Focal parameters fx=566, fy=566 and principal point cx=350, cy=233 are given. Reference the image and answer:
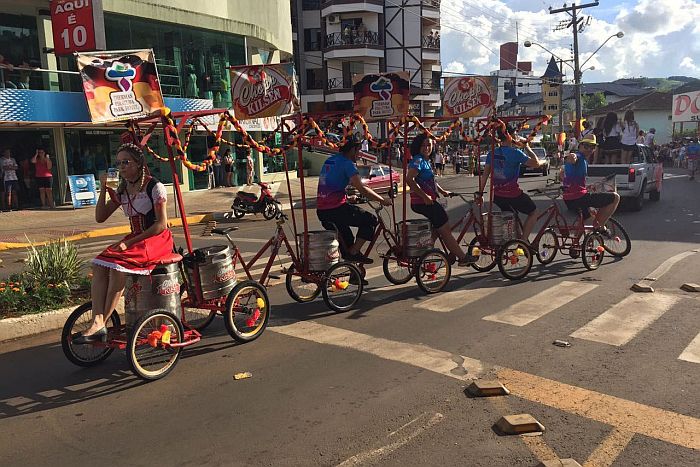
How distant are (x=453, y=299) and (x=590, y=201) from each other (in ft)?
11.2

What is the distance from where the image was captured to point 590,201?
29.9 feet

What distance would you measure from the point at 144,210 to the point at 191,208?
15.2 meters

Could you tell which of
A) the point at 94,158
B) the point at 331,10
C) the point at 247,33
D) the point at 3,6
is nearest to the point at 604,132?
the point at 247,33

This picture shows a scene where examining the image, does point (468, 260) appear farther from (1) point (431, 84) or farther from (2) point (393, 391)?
(1) point (431, 84)

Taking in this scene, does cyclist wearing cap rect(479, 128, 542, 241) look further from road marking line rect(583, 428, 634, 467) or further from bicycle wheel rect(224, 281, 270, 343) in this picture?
road marking line rect(583, 428, 634, 467)

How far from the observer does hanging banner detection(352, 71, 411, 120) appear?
7250 millimetres

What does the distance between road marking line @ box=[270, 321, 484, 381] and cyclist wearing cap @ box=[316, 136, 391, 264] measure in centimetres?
125

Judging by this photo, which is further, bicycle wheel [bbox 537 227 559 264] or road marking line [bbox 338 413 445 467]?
bicycle wheel [bbox 537 227 559 264]

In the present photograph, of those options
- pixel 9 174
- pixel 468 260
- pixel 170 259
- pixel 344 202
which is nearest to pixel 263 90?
pixel 344 202

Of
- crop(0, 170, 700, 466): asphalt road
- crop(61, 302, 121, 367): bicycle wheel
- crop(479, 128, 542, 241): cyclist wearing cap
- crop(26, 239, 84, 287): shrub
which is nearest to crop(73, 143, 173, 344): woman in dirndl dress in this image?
crop(61, 302, 121, 367): bicycle wheel

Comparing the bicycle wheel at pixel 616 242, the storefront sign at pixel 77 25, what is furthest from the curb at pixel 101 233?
the bicycle wheel at pixel 616 242

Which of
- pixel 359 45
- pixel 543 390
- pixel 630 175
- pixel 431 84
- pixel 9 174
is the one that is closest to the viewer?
pixel 543 390

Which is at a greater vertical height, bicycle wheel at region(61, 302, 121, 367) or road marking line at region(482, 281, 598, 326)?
bicycle wheel at region(61, 302, 121, 367)

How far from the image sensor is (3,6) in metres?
18.3
